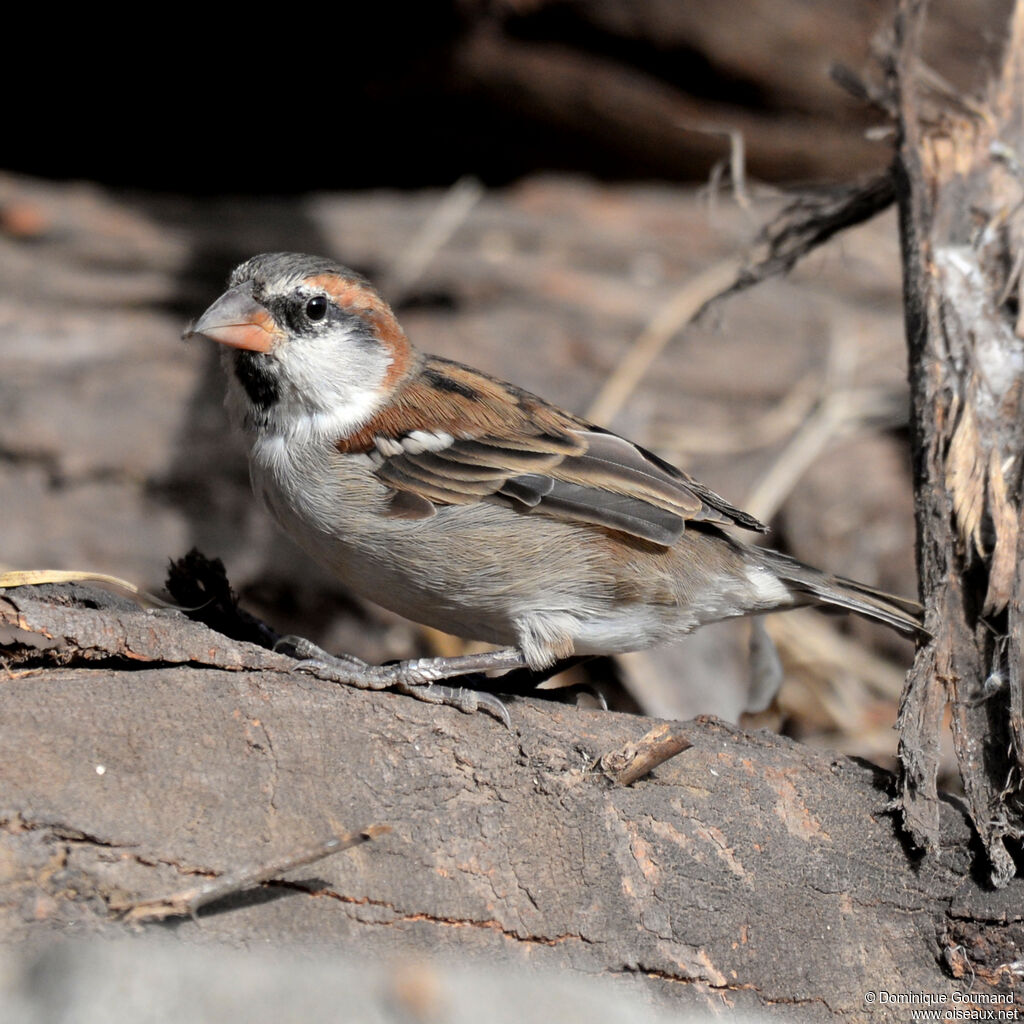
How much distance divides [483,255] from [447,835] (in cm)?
588

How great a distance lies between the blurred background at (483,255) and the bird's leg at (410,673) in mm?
2887

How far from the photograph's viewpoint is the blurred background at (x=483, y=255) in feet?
23.2

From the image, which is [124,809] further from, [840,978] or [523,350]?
[523,350]

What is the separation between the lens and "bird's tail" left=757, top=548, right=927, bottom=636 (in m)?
3.82

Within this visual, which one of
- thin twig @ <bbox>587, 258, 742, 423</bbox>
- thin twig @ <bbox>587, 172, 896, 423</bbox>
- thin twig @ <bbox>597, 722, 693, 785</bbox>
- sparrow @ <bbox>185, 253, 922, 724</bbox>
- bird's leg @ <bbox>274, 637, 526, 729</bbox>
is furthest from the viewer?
thin twig @ <bbox>587, 258, 742, 423</bbox>

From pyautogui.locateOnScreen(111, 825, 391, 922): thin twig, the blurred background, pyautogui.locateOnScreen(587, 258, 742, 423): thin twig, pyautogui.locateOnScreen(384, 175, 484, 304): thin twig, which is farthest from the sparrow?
pyautogui.locateOnScreen(384, 175, 484, 304): thin twig

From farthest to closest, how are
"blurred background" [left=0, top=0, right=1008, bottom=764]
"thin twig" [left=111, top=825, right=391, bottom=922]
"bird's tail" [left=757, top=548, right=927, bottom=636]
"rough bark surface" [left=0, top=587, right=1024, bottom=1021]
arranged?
"blurred background" [left=0, top=0, right=1008, bottom=764] < "bird's tail" [left=757, top=548, right=927, bottom=636] < "rough bark surface" [left=0, top=587, right=1024, bottom=1021] < "thin twig" [left=111, top=825, right=391, bottom=922]

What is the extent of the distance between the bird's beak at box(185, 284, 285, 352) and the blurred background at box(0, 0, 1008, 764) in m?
3.06

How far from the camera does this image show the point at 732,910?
128 inches

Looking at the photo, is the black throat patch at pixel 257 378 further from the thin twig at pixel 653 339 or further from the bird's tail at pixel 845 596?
the thin twig at pixel 653 339

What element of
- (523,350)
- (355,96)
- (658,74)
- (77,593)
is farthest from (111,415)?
(658,74)

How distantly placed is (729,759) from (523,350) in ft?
15.1

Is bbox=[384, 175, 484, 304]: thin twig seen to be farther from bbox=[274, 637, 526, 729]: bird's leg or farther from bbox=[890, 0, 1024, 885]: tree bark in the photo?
bbox=[274, 637, 526, 729]: bird's leg

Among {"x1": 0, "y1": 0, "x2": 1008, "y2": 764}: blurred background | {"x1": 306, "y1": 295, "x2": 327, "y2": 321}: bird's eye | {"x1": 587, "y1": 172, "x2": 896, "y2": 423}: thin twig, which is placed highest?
{"x1": 587, "y1": 172, "x2": 896, "y2": 423}: thin twig
